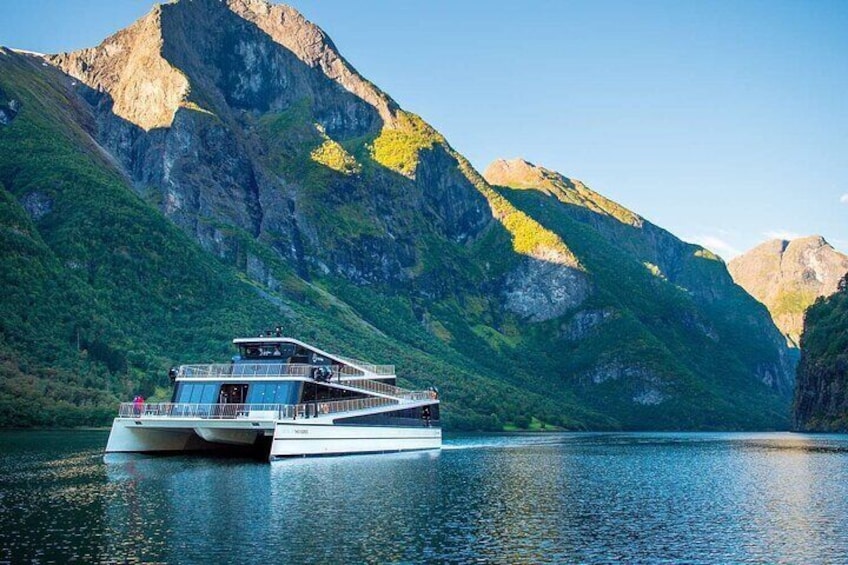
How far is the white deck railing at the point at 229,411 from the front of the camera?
7425 cm

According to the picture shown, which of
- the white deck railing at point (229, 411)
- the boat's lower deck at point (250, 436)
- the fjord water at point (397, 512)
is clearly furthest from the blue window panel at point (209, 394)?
the fjord water at point (397, 512)

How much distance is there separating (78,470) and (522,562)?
41848 millimetres

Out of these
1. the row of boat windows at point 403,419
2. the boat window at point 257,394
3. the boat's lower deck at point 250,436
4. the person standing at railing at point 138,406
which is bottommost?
the boat's lower deck at point 250,436

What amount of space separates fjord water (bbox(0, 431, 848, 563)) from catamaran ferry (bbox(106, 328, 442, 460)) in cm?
307

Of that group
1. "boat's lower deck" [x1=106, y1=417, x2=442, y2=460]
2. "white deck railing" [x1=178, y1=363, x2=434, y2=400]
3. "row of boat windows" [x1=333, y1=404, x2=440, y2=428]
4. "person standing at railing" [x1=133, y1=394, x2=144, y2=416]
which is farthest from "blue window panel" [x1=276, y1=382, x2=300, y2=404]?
"person standing at railing" [x1=133, y1=394, x2=144, y2=416]

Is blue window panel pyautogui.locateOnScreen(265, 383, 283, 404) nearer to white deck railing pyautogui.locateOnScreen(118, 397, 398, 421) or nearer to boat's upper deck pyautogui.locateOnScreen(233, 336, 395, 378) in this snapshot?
white deck railing pyautogui.locateOnScreen(118, 397, 398, 421)

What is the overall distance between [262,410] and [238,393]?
453 cm

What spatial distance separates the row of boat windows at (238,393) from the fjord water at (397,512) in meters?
5.60

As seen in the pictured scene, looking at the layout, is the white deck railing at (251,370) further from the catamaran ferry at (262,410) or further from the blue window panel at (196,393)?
the blue window panel at (196,393)

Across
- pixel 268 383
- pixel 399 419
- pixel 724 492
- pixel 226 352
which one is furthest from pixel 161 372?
pixel 724 492

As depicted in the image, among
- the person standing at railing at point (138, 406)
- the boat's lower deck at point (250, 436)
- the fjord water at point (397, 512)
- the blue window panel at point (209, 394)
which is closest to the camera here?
the fjord water at point (397, 512)

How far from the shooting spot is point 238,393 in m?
79.0

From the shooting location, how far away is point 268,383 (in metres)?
78.2

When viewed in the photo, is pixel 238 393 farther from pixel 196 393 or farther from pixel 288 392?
pixel 288 392
